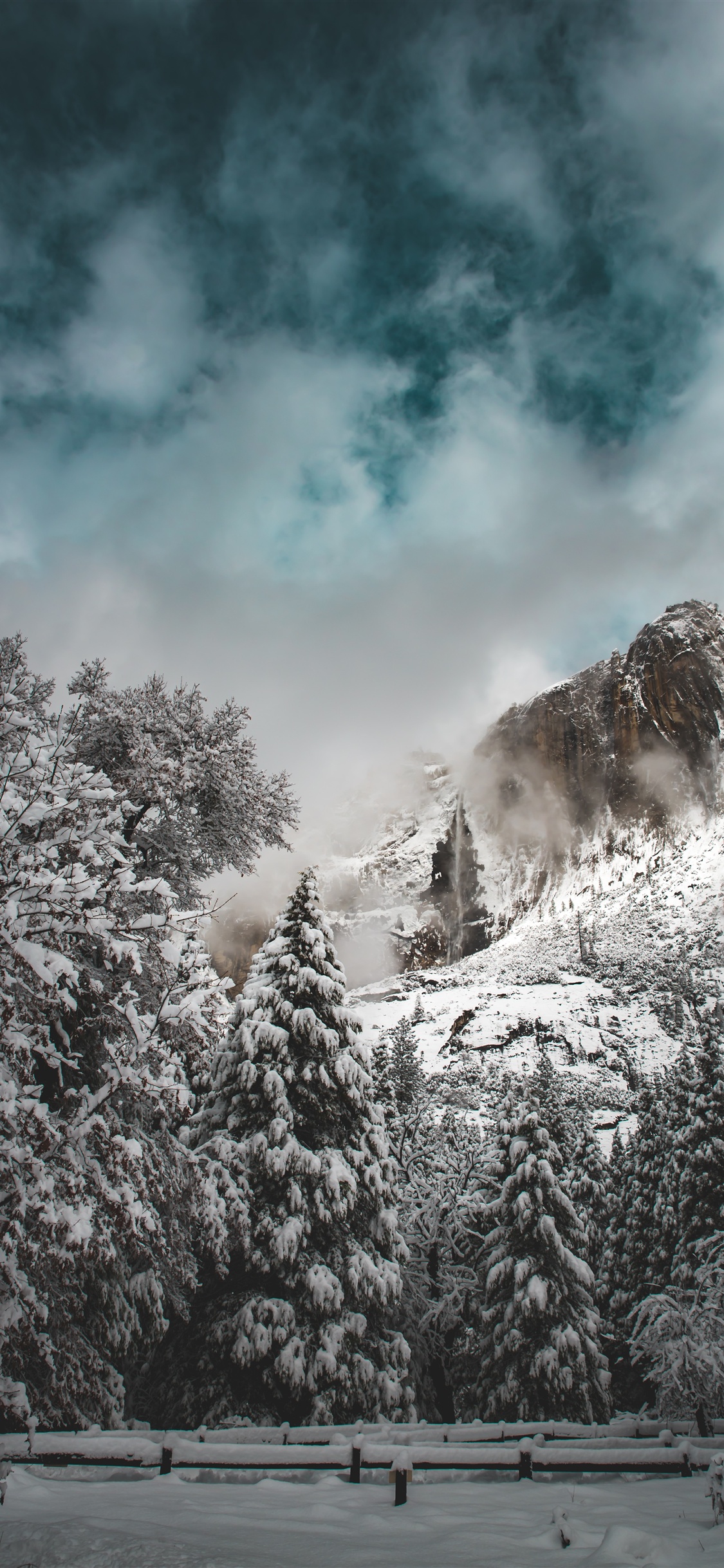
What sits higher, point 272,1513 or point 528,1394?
point 272,1513

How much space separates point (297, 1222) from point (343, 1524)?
246 inches

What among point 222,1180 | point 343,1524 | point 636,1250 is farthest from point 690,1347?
point 343,1524

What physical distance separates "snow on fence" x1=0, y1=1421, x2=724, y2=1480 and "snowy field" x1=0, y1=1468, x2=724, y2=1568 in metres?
0.13

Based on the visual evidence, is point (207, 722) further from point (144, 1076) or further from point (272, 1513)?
point (272, 1513)

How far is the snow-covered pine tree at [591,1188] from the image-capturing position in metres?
26.0

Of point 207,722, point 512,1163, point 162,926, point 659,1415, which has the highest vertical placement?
point 207,722

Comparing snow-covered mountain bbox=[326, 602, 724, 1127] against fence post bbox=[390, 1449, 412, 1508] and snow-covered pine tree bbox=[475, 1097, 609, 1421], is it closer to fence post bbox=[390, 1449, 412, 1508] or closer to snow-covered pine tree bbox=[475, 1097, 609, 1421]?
snow-covered pine tree bbox=[475, 1097, 609, 1421]

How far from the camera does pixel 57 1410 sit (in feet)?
20.9

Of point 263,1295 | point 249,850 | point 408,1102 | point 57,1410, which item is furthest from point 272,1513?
point 408,1102

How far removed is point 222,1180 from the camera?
1001 centimetres

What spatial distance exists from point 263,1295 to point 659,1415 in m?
9.98

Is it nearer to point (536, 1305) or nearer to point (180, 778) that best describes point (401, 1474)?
point (180, 778)

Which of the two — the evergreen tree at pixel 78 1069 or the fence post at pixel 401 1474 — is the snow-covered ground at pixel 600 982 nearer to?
the evergreen tree at pixel 78 1069

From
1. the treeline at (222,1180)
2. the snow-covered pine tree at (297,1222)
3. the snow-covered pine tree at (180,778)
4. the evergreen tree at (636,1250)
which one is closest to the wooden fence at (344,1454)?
the treeline at (222,1180)
